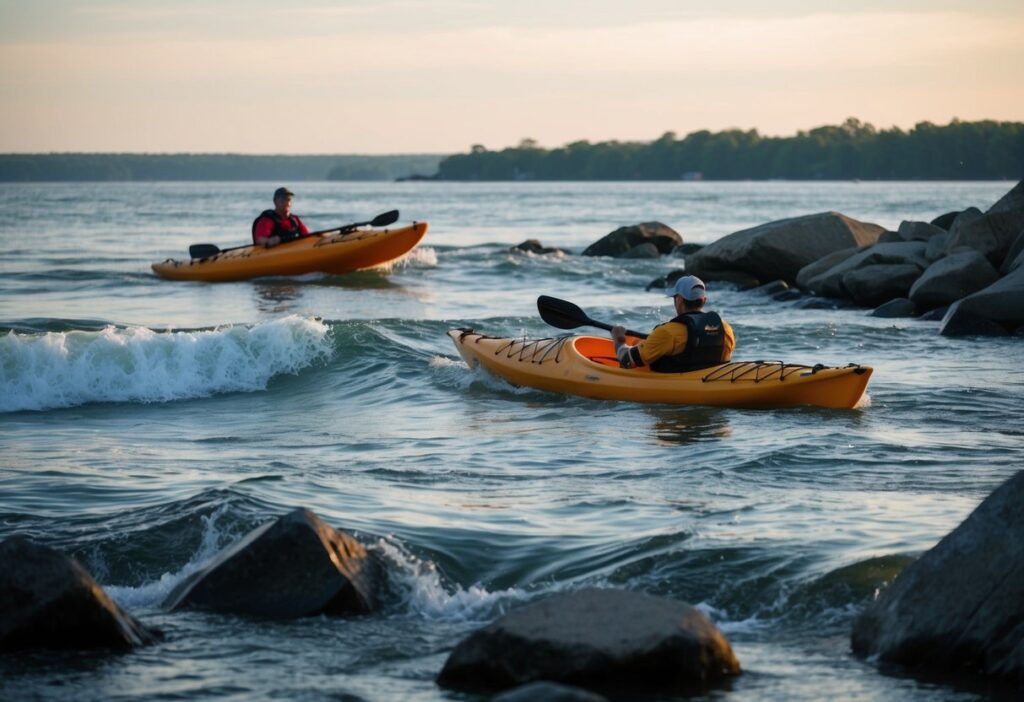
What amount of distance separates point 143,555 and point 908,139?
8952 centimetres

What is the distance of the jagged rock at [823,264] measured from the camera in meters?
18.3

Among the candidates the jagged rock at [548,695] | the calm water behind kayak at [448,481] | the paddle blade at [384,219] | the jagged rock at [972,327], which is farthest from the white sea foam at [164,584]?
the paddle blade at [384,219]

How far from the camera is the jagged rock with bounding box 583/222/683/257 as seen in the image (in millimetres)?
26344

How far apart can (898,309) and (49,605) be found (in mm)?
12477

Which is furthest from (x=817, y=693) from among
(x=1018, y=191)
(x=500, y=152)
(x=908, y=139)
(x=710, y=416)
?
(x=500, y=152)

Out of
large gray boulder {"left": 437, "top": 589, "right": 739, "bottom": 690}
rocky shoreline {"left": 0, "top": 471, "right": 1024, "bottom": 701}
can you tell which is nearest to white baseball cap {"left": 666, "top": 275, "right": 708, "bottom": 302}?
rocky shoreline {"left": 0, "top": 471, "right": 1024, "bottom": 701}

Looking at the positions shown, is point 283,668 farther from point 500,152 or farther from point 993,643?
point 500,152

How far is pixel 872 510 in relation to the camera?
648 cm

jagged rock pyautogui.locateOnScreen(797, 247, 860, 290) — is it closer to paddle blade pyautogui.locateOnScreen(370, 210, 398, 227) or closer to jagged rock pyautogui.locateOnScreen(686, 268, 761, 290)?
jagged rock pyautogui.locateOnScreen(686, 268, 761, 290)

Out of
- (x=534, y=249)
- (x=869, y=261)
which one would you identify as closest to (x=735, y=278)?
(x=869, y=261)

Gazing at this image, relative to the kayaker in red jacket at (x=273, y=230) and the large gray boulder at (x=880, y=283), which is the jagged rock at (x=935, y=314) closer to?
the large gray boulder at (x=880, y=283)

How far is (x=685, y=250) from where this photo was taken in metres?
26.0

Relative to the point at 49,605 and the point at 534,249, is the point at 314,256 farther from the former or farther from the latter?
the point at 49,605

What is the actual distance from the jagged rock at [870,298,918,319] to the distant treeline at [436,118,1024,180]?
67522mm
